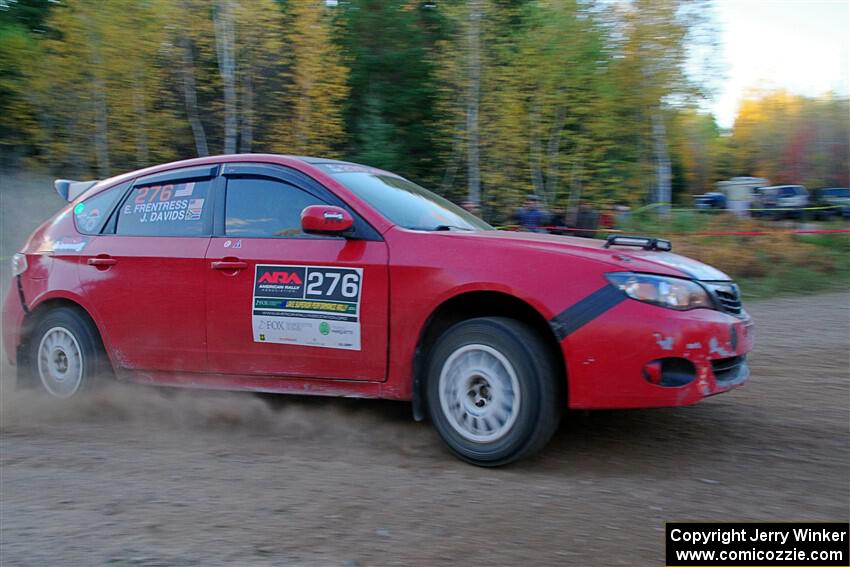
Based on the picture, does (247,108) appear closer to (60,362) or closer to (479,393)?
(60,362)

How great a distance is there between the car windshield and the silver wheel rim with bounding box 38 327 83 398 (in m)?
2.43

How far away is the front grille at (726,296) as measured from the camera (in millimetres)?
4367

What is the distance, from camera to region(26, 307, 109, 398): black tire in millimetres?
5824

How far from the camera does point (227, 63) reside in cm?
2217

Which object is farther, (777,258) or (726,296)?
(777,258)

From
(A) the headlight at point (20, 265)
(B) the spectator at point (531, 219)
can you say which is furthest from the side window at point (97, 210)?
(B) the spectator at point (531, 219)

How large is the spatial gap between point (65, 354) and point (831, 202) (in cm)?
2389

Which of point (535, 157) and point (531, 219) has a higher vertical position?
point (535, 157)

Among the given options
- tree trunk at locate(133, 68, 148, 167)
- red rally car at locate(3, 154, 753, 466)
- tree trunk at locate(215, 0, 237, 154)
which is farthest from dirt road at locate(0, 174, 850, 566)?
tree trunk at locate(215, 0, 237, 154)

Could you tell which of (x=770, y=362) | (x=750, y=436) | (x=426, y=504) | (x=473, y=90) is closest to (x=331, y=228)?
(x=426, y=504)

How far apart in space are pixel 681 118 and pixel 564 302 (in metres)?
19.3

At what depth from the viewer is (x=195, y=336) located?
210 inches

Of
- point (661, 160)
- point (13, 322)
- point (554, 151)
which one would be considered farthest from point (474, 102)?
point (13, 322)

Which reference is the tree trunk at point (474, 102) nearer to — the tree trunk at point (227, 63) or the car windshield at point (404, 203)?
the tree trunk at point (227, 63)
